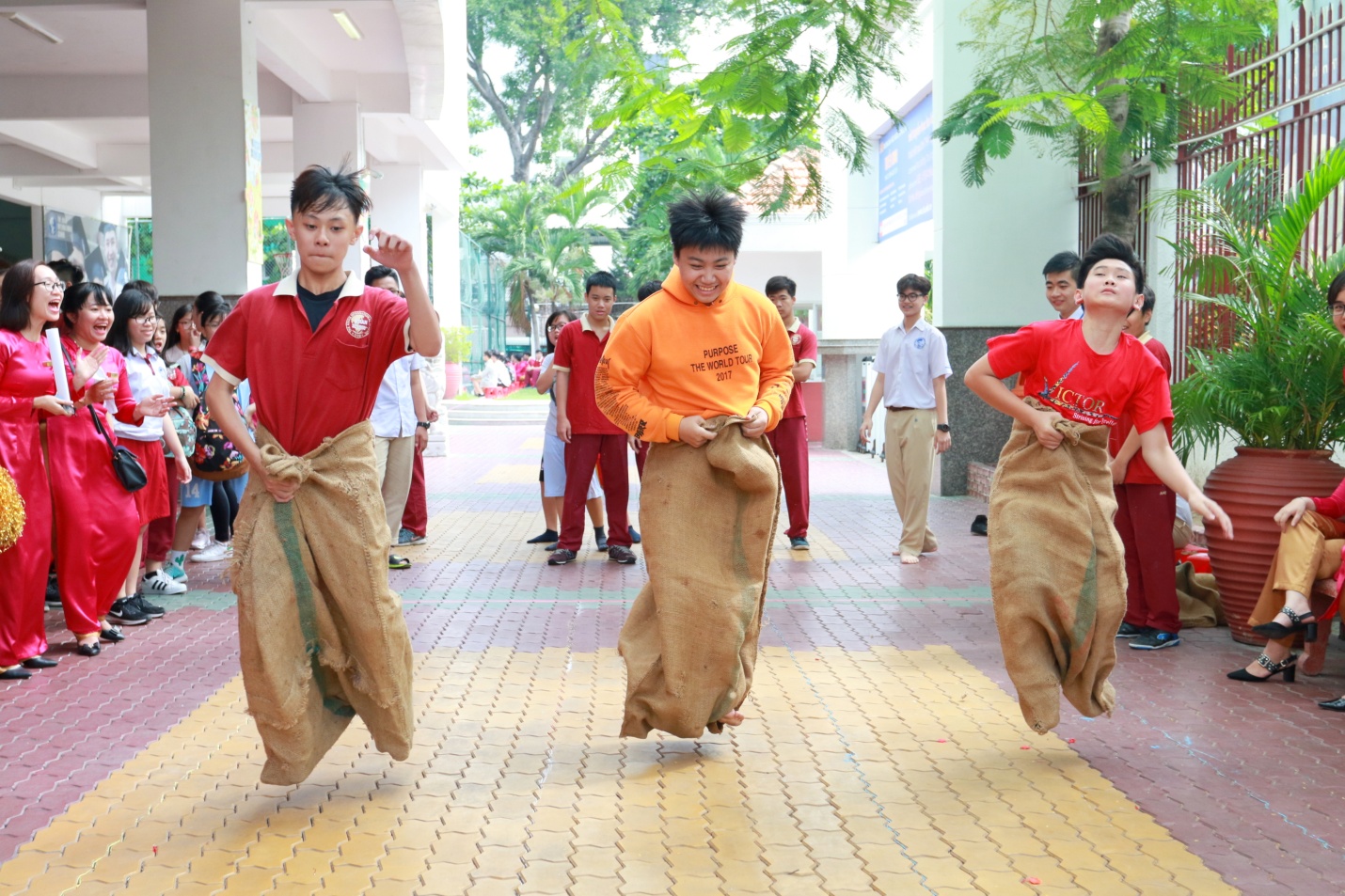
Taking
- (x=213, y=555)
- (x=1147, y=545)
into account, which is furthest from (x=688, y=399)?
(x=213, y=555)

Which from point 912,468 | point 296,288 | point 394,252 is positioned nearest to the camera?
point 394,252

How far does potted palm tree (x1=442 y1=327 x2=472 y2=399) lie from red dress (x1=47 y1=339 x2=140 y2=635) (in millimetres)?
20120

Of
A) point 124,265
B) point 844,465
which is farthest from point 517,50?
point 844,465

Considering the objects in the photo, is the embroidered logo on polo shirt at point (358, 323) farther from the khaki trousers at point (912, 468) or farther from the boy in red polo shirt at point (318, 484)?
the khaki trousers at point (912, 468)

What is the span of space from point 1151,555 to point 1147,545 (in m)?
0.05

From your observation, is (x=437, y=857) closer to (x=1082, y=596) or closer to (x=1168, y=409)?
(x=1082, y=596)

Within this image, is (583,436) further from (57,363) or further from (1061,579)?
(1061,579)

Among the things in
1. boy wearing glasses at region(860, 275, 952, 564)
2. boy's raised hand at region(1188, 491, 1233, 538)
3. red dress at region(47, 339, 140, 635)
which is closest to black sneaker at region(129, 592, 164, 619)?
red dress at region(47, 339, 140, 635)

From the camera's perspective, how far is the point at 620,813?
4.11m

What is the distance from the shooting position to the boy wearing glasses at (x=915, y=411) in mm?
9086

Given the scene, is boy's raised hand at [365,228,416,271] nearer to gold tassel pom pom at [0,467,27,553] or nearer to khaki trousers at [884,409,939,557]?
gold tassel pom pom at [0,467,27,553]

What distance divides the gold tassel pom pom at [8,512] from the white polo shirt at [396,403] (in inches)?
123

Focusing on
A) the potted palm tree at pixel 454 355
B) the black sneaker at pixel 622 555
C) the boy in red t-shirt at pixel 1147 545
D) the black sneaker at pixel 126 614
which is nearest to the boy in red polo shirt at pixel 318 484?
the black sneaker at pixel 126 614

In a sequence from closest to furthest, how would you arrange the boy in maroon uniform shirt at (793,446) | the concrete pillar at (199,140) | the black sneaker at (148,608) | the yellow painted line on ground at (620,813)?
the yellow painted line on ground at (620,813) → the black sneaker at (148,608) → the boy in maroon uniform shirt at (793,446) → the concrete pillar at (199,140)
